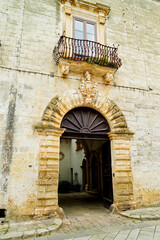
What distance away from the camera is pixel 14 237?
159 inches

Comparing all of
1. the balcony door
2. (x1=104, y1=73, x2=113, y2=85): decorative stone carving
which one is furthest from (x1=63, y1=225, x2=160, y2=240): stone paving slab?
the balcony door

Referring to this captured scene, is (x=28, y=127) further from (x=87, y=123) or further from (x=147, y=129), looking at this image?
(x=147, y=129)

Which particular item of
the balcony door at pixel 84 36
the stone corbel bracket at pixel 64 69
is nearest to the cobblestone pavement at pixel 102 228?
the stone corbel bracket at pixel 64 69

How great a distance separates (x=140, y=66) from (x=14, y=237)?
298 inches

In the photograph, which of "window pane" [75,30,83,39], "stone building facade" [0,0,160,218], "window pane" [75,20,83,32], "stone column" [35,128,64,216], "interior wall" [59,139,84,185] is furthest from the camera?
"interior wall" [59,139,84,185]

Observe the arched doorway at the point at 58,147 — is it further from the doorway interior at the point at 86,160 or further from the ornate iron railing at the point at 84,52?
the ornate iron railing at the point at 84,52

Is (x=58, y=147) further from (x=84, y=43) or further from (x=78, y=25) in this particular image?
(x=78, y=25)

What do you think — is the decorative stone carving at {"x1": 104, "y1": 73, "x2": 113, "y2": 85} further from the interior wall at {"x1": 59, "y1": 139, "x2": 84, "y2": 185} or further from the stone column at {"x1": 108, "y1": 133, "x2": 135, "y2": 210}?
the interior wall at {"x1": 59, "y1": 139, "x2": 84, "y2": 185}

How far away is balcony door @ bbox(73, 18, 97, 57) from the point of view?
273 inches

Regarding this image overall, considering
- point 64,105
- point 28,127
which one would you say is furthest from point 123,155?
point 28,127

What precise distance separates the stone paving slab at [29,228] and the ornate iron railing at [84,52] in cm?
510

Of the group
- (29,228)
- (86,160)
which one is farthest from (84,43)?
(86,160)

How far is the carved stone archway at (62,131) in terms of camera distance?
5516 millimetres

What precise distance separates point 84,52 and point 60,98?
2096 millimetres
